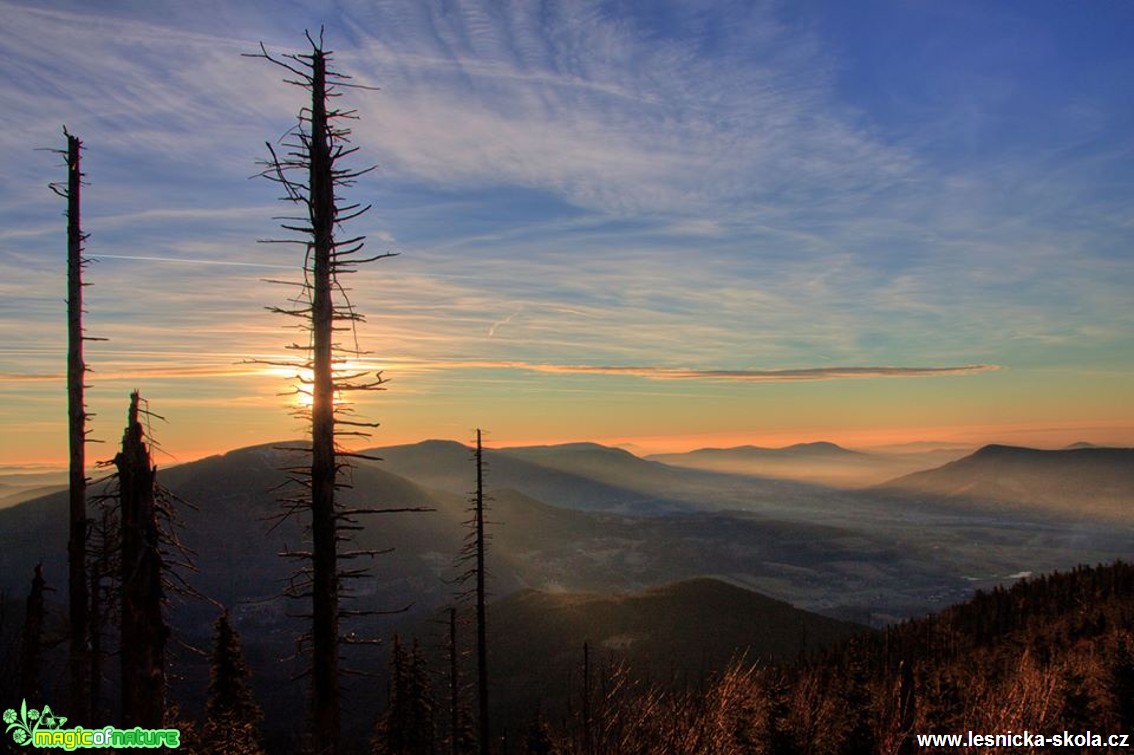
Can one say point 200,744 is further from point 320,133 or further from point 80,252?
point 320,133

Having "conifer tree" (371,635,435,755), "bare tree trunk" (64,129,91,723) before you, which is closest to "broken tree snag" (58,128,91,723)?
"bare tree trunk" (64,129,91,723)

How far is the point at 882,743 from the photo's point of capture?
354 inches

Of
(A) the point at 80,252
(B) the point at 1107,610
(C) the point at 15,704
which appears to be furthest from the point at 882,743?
(B) the point at 1107,610

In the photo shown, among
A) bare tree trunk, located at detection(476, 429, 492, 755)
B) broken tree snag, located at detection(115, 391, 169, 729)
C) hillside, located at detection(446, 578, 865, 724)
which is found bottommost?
hillside, located at detection(446, 578, 865, 724)

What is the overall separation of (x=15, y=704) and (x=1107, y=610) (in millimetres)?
36459

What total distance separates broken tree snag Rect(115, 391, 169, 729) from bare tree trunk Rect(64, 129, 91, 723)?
22.3 feet

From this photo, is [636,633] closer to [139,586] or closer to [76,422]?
[76,422]

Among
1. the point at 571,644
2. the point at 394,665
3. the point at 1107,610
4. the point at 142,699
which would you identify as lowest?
the point at 571,644

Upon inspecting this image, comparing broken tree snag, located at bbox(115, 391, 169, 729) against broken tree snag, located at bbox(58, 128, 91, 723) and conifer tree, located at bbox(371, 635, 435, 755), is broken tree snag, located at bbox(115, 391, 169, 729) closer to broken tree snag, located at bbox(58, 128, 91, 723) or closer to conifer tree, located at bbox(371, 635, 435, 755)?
broken tree snag, located at bbox(58, 128, 91, 723)

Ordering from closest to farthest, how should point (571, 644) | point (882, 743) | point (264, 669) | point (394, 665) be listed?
point (882, 743)
point (394, 665)
point (571, 644)
point (264, 669)

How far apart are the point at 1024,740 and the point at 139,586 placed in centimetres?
1114

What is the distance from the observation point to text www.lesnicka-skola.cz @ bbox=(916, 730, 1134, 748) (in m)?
8.23

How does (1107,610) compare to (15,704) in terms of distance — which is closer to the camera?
(15,704)

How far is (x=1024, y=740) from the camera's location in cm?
829
